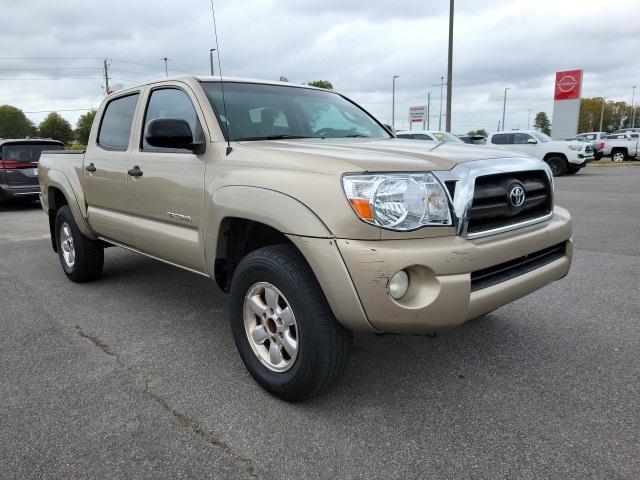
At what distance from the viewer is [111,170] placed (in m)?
4.06

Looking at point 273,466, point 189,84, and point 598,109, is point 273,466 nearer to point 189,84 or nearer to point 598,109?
point 189,84

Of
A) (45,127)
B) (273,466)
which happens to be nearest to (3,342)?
(273,466)

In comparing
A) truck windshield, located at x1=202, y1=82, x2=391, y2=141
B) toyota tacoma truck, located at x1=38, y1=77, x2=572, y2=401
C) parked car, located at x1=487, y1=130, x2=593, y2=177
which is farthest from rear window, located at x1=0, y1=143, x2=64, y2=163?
parked car, located at x1=487, y1=130, x2=593, y2=177

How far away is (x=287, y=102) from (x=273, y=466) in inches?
96.9

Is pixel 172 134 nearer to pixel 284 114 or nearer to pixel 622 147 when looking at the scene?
pixel 284 114

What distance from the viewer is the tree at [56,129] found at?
9131 cm

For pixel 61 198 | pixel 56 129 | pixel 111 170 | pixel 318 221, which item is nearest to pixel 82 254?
pixel 61 198

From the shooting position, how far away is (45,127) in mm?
92750

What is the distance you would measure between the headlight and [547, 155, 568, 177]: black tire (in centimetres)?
1704

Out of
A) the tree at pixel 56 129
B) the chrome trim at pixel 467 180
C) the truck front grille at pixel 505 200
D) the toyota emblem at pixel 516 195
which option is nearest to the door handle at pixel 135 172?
the chrome trim at pixel 467 180

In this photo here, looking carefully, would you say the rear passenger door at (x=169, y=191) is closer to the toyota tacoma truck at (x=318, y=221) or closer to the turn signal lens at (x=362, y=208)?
the toyota tacoma truck at (x=318, y=221)

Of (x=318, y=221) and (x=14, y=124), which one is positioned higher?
(x=14, y=124)

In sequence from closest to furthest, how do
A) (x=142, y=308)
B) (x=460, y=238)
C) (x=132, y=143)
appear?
1. (x=460, y=238)
2. (x=132, y=143)
3. (x=142, y=308)

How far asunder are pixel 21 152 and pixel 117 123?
8674 mm
